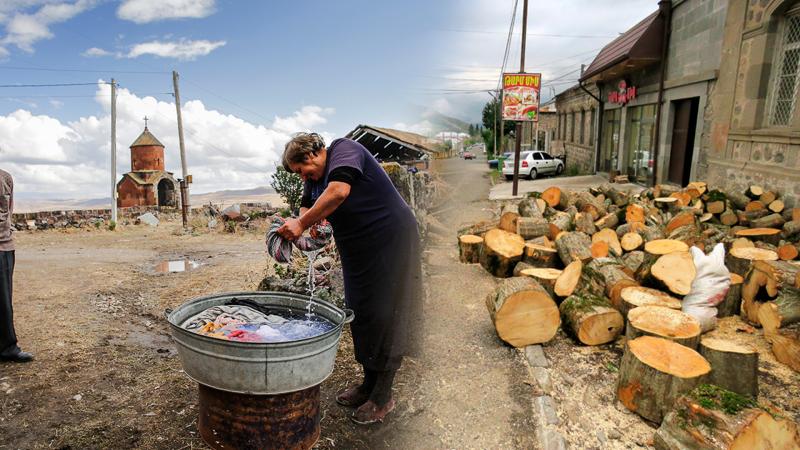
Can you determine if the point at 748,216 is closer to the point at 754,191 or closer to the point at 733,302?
the point at 754,191

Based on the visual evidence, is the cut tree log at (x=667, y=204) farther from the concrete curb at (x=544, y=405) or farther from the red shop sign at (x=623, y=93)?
the red shop sign at (x=623, y=93)

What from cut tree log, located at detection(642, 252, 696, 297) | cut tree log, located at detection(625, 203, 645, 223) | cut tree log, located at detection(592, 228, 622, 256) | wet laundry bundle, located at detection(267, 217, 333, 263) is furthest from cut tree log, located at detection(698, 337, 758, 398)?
cut tree log, located at detection(625, 203, 645, 223)

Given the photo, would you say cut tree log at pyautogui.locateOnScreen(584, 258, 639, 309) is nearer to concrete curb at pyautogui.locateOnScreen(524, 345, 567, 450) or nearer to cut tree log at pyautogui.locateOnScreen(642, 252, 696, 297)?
cut tree log at pyautogui.locateOnScreen(642, 252, 696, 297)

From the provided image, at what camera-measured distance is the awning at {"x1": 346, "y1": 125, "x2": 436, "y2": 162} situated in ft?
42.9

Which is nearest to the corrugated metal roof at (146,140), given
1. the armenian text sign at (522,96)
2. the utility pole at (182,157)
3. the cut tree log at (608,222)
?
the utility pole at (182,157)

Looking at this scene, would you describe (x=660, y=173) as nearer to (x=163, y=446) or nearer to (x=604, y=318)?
(x=604, y=318)

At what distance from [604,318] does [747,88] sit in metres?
7.13

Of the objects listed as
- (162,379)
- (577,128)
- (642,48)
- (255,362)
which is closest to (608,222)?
(162,379)

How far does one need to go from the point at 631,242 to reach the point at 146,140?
39.9 metres

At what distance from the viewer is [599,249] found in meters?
6.20

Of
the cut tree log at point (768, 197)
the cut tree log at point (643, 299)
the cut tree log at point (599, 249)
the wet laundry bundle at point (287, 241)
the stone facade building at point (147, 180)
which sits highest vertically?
the wet laundry bundle at point (287, 241)

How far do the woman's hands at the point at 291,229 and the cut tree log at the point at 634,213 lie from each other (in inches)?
244

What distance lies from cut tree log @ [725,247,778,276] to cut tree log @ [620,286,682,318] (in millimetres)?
1406

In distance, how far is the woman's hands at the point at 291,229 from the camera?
104 inches
